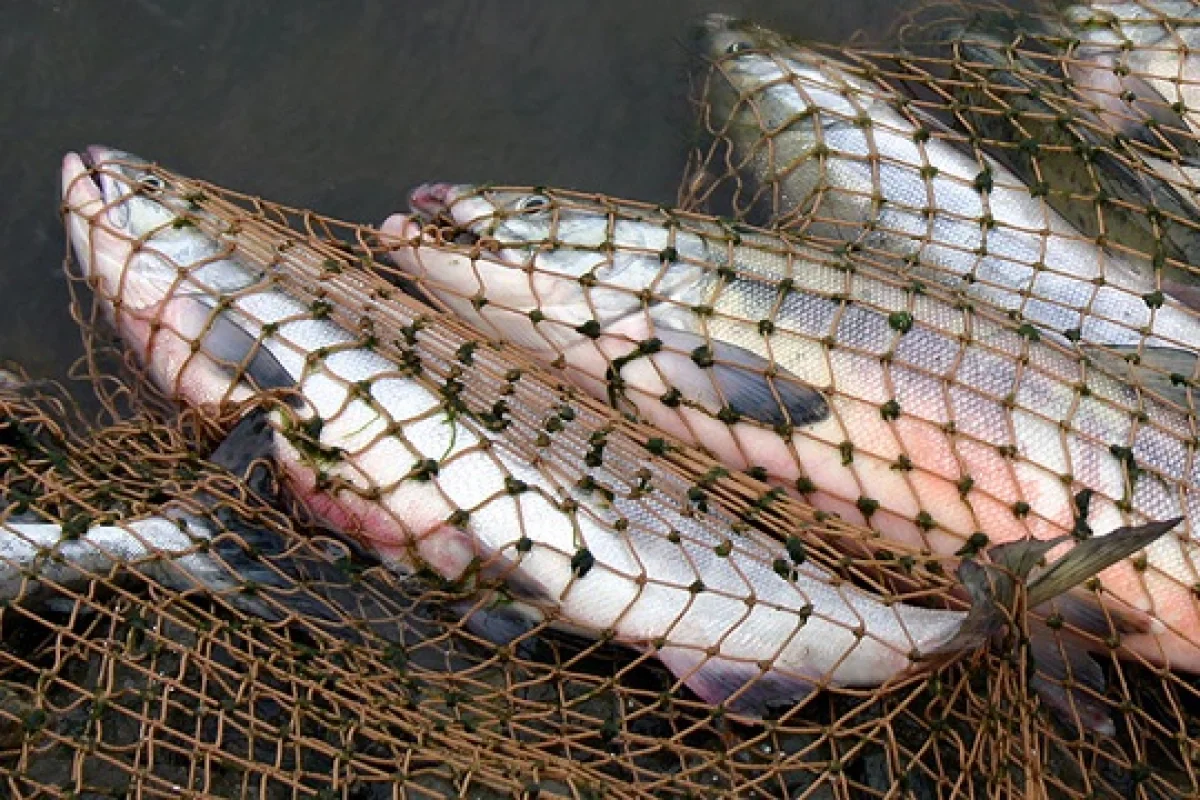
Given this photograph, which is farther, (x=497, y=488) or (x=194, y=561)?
(x=497, y=488)

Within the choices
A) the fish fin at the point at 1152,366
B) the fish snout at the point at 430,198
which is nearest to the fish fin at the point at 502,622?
the fish snout at the point at 430,198

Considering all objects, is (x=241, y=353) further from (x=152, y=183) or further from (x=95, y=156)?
(x=95, y=156)

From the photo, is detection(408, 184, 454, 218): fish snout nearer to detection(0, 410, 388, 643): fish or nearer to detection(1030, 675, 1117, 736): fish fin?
detection(0, 410, 388, 643): fish

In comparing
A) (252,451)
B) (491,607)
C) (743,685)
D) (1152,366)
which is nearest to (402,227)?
(252,451)

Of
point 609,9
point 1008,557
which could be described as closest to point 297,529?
point 1008,557

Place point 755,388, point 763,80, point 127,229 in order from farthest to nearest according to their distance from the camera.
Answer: point 763,80 → point 127,229 → point 755,388

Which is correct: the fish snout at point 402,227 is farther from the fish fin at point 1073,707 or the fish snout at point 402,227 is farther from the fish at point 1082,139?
the fish fin at point 1073,707
